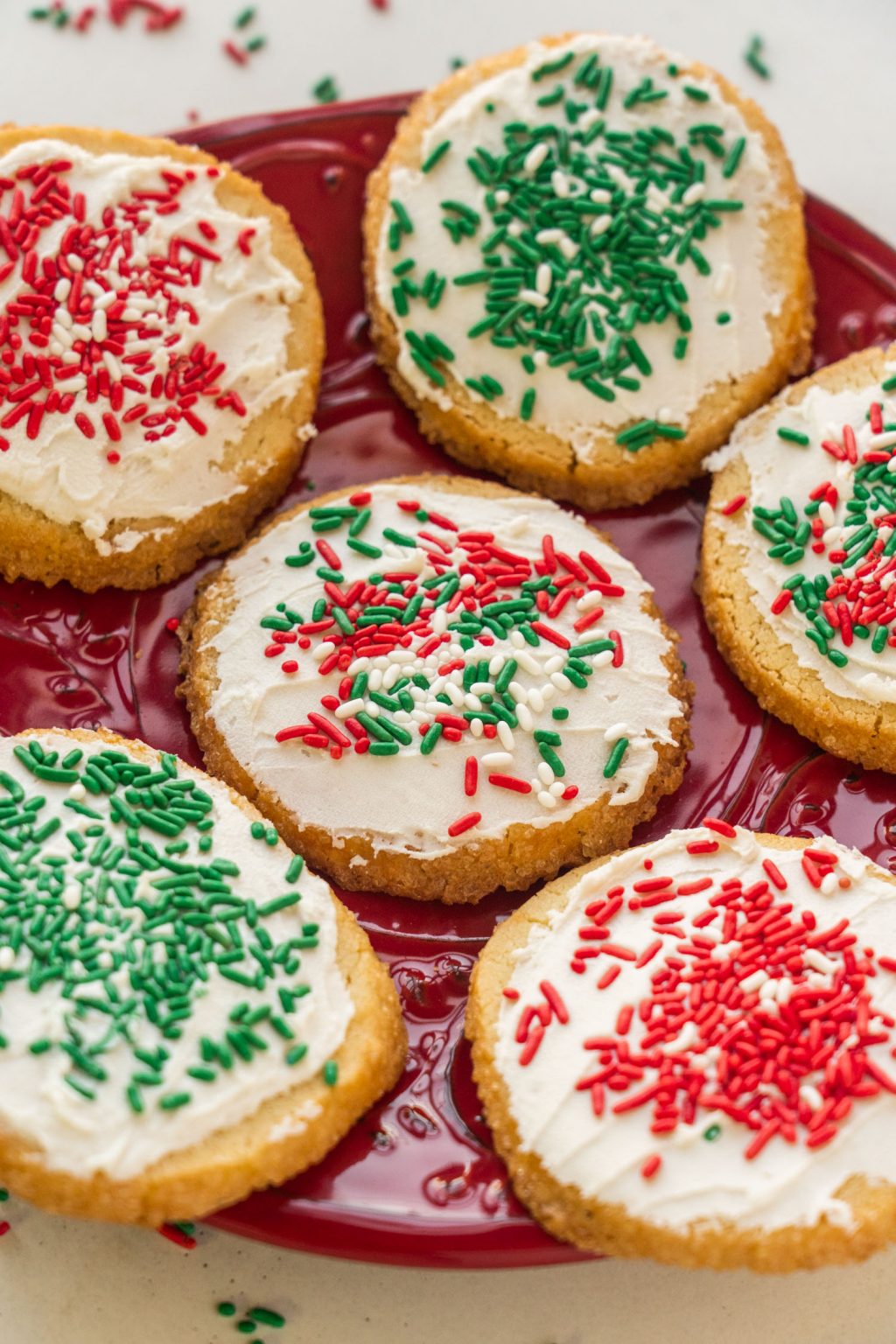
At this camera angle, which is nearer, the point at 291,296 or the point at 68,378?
the point at 68,378

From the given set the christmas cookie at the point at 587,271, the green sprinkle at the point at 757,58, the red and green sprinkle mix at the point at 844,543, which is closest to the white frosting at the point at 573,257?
A: the christmas cookie at the point at 587,271

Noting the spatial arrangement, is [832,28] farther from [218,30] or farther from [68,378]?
[68,378]

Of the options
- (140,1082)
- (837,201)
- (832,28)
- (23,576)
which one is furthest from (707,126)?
(140,1082)

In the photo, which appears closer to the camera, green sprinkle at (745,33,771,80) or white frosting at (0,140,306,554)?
white frosting at (0,140,306,554)

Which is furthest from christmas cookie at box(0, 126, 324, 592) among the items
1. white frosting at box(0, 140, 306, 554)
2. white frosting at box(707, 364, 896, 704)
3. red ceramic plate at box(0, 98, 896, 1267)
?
white frosting at box(707, 364, 896, 704)

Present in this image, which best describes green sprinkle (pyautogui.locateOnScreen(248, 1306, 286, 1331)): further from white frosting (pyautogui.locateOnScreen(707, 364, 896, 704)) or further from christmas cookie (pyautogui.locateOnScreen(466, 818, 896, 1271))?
white frosting (pyautogui.locateOnScreen(707, 364, 896, 704))

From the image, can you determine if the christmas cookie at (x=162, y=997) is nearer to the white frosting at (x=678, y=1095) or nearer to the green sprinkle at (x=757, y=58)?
the white frosting at (x=678, y=1095)
